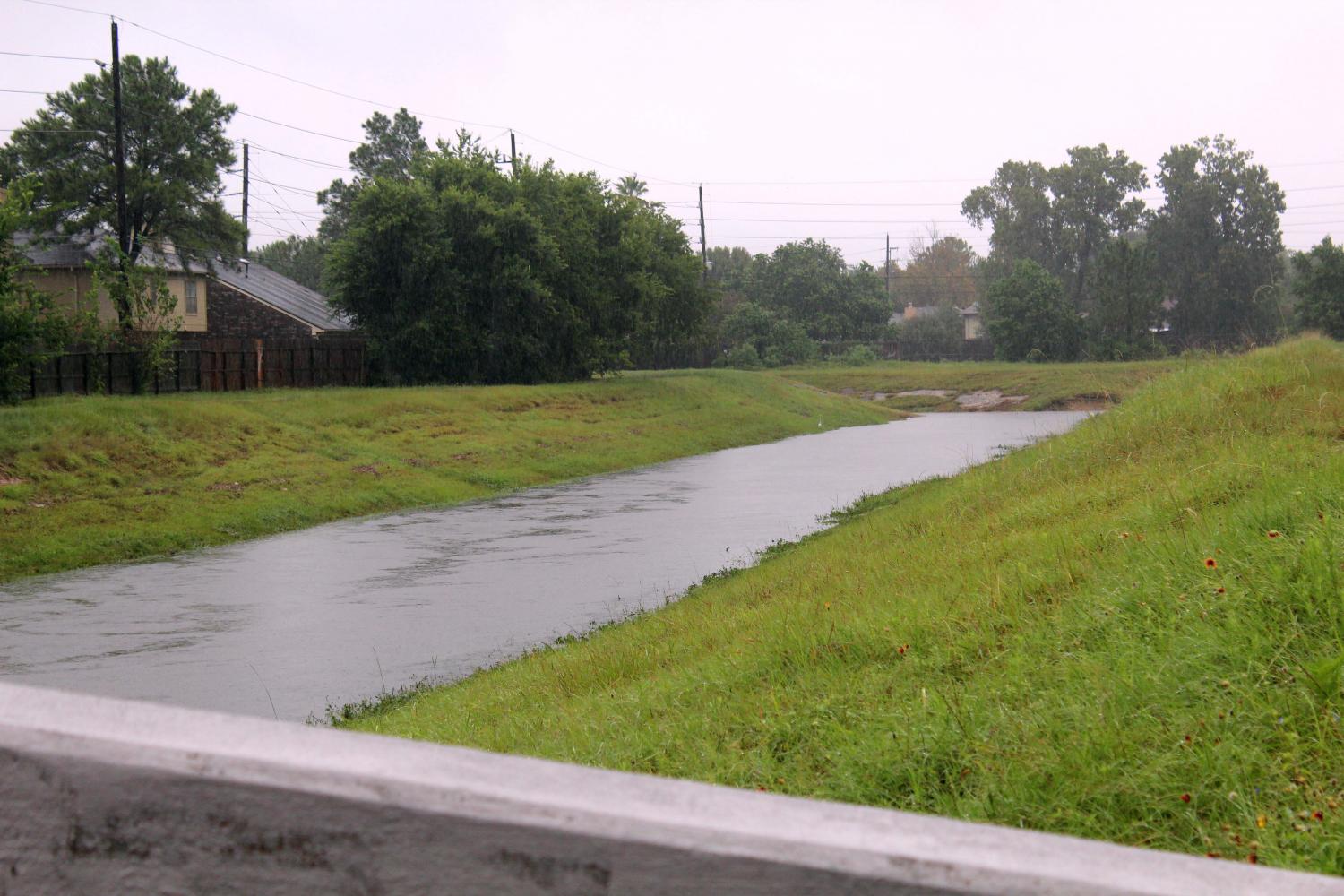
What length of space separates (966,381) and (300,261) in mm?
53560

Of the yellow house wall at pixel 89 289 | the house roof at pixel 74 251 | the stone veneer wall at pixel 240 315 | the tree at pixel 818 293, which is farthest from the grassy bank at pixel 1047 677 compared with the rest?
the tree at pixel 818 293

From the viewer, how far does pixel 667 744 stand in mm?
5582

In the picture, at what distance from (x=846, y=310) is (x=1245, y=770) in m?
87.1

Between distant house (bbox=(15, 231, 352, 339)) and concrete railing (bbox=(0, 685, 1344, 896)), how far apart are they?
46.3 m

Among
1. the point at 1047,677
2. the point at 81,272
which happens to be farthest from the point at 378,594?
the point at 81,272

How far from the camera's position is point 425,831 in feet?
5.41

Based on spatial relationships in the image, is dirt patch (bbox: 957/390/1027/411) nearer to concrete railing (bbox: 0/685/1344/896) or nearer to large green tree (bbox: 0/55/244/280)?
large green tree (bbox: 0/55/244/280)

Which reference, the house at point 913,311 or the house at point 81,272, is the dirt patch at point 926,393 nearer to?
the house at point 81,272

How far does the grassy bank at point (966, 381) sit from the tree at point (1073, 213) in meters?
34.8

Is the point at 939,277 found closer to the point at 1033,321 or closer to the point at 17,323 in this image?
the point at 1033,321

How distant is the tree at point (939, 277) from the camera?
13862 centimetres

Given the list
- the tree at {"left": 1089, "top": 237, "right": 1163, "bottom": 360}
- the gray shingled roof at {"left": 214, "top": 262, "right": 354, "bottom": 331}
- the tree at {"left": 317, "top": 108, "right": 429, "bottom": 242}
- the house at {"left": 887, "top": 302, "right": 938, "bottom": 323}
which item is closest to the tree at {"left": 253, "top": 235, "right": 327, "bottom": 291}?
the tree at {"left": 317, "top": 108, "right": 429, "bottom": 242}

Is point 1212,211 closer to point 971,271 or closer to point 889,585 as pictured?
point 971,271

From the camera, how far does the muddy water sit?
11219mm
